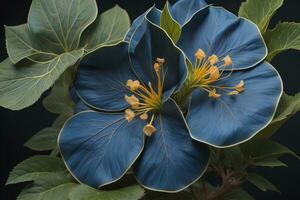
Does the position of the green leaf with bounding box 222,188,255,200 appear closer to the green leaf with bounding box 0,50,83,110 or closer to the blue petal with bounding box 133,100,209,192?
the blue petal with bounding box 133,100,209,192

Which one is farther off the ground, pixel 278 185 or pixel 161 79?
pixel 161 79

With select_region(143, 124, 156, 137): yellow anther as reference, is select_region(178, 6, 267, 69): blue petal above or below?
above

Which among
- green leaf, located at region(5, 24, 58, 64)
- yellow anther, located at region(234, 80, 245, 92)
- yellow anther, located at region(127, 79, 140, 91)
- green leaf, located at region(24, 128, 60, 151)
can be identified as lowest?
green leaf, located at region(24, 128, 60, 151)

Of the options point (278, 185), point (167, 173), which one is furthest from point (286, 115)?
point (278, 185)

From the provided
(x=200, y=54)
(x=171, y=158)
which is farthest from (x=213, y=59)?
(x=171, y=158)

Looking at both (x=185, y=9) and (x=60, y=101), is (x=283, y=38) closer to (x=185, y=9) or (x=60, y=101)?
(x=185, y=9)

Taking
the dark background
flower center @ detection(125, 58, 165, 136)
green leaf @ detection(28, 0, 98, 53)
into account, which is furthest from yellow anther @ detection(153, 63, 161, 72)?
the dark background

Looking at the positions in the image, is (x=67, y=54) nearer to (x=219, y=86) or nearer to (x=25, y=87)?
(x=25, y=87)
